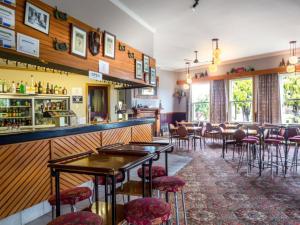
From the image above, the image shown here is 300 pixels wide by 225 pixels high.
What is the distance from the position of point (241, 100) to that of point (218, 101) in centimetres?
96

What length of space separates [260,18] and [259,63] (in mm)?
4231

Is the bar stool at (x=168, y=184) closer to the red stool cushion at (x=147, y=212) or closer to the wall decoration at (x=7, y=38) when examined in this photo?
the red stool cushion at (x=147, y=212)

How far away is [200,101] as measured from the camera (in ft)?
36.8

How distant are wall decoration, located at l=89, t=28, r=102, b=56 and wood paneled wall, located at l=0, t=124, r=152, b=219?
1.48m

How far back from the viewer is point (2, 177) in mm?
2584

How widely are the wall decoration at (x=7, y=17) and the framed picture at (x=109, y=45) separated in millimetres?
1818

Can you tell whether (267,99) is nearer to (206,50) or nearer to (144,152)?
(206,50)

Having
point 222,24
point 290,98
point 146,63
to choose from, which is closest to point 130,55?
point 146,63

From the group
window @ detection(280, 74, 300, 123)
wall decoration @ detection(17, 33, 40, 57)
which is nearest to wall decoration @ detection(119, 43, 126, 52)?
wall decoration @ detection(17, 33, 40, 57)

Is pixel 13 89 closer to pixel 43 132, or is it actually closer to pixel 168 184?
pixel 43 132

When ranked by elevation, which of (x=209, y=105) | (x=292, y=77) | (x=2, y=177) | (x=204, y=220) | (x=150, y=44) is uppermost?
(x=150, y=44)

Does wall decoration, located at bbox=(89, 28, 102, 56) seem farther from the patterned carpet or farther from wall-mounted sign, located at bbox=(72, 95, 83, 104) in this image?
wall-mounted sign, located at bbox=(72, 95, 83, 104)

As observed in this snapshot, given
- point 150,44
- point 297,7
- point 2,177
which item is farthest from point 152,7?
point 2,177

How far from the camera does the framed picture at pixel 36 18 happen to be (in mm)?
2785
